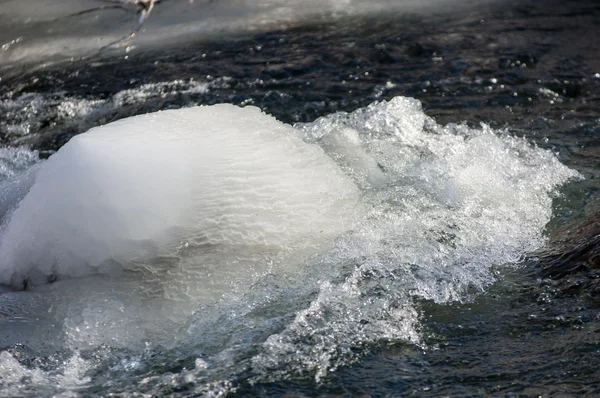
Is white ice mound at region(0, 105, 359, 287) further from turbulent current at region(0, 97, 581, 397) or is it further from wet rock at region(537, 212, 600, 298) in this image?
wet rock at region(537, 212, 600, 298)

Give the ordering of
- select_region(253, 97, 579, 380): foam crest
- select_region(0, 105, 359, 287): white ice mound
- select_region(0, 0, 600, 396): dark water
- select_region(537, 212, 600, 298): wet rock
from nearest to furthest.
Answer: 1. select_region(0, 0, 600, 396): dark water
2. select_region(253, 97, 579, 380): foam crest
3. select_region(0, 105, 359, 287): white ice mound
4. select_region(537, 212, 600, 298): wet rock

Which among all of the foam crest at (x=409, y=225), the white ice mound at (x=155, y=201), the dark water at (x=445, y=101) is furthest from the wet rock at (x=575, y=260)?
the white ice mound at (x=155, y=201)

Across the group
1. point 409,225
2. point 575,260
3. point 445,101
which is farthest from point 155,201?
point 445,101

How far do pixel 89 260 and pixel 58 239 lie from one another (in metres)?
0.16

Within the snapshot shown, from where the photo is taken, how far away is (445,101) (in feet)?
18.6

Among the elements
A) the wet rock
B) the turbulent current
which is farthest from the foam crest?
the wet rock

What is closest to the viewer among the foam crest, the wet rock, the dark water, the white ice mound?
the dark water

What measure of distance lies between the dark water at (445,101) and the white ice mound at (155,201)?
1.59 ft

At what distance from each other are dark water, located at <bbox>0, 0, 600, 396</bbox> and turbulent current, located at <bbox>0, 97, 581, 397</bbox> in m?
0.09

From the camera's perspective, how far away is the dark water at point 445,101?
272 centimetres

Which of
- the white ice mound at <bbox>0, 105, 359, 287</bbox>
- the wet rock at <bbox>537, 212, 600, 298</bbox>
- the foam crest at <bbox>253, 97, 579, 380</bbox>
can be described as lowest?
the wet rock at <bbox>537, 212, 600, 298</bbox>

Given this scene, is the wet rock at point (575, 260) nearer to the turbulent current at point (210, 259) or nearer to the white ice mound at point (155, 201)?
the turbulent current at point (210, 259)

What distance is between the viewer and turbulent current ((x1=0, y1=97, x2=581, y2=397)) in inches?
111

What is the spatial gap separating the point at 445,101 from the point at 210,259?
3.14 meters
